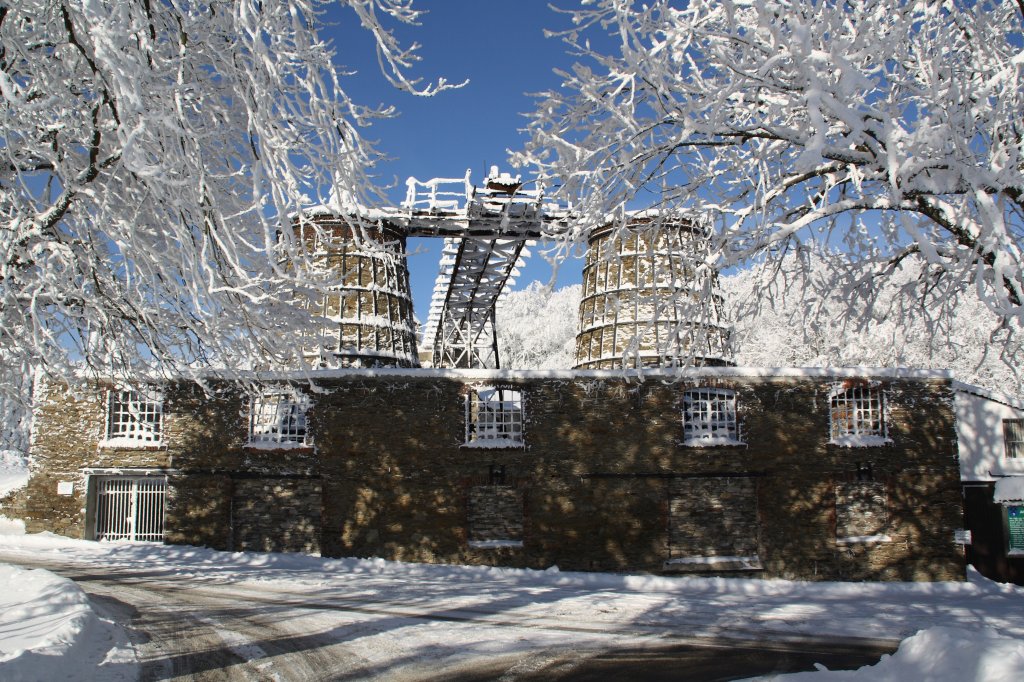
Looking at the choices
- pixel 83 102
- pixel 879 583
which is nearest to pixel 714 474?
pixel 879 583

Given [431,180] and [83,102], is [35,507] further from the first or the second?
[83,102]

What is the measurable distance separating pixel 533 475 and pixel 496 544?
1.69m

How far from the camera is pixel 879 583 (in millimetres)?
16406

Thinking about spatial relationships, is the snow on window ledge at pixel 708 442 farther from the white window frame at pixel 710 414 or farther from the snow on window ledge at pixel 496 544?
the snow on window ledge at pixel 496 544

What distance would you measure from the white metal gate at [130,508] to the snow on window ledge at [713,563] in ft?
37.8

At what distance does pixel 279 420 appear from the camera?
17.0m

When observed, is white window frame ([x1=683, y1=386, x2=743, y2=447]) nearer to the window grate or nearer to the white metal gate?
the window grate

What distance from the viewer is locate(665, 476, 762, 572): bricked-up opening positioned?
54.2 feet

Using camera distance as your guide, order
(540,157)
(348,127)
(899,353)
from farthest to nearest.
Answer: (899,353) < (540,157) < (348,127)

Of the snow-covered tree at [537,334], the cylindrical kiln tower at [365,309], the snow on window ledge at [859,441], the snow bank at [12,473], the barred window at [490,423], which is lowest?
the snow bank at [12,473]

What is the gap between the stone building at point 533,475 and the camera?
16.4 meters

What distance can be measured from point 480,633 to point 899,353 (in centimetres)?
606

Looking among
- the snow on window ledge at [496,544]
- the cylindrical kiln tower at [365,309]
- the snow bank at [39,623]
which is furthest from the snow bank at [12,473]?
the snow on window ledge at [496,544]

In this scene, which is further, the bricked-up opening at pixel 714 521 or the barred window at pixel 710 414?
the barred window at pixel 710 414
